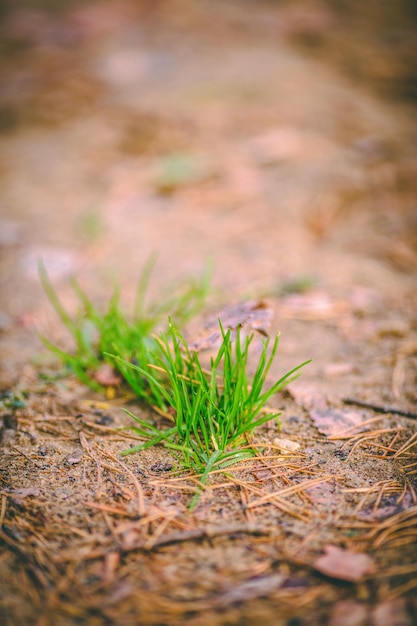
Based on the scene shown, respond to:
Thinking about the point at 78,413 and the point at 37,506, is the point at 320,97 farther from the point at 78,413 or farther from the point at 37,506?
the point at 37,506

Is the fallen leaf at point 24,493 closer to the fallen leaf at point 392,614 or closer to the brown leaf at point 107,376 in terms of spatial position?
the brown leaf at point 107,376

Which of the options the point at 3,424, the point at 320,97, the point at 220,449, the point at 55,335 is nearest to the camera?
the point at 220,449

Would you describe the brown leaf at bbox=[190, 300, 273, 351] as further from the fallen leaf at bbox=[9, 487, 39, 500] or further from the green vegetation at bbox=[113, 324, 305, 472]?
the fallen leaf at bbox=[9, 487, 39, 500]

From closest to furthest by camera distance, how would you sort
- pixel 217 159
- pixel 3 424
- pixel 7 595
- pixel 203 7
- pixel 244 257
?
1. pixel 7 595
2. pixel 3 424
3. pixel 244 257
4. pixel 217 159
5. pixel 203 7

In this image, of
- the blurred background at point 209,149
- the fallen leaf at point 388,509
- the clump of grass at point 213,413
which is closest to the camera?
the fallen leaf at point 388,509

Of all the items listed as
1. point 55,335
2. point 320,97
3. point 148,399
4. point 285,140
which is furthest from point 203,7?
point 148,399

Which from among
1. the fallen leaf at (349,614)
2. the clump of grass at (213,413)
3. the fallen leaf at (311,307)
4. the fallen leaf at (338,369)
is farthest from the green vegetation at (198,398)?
the fallen leaf at (311,307)

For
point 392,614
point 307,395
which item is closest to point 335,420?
point 307,395

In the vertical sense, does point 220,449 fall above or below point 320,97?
below

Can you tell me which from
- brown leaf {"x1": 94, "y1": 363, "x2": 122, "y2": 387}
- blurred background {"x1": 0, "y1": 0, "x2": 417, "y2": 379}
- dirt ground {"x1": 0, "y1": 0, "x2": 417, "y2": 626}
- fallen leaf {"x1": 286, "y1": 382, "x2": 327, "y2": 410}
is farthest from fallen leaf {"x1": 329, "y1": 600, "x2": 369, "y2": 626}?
blurred background {"x1": 0, "y1": 0, "x2": 417, "y2": 379}
